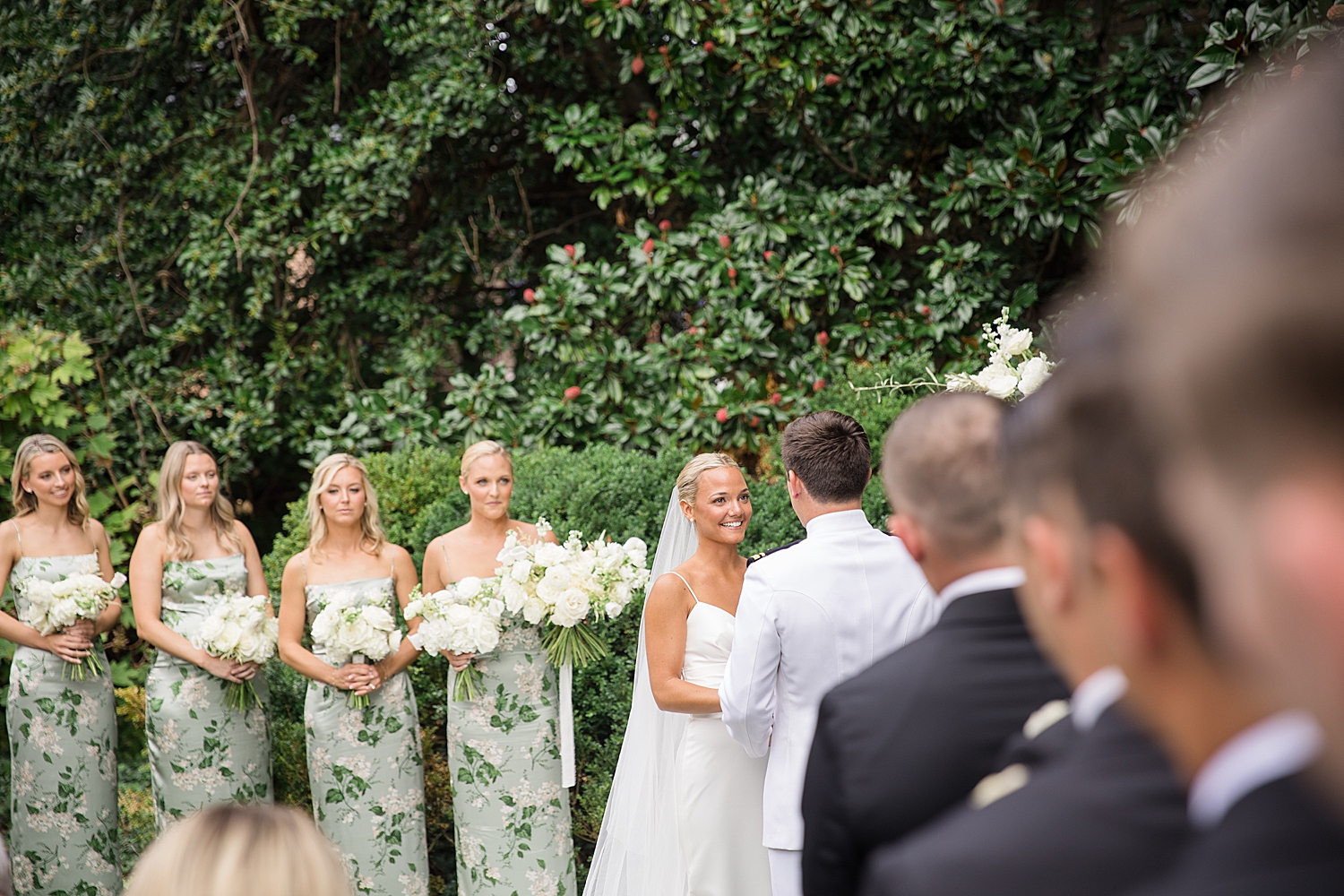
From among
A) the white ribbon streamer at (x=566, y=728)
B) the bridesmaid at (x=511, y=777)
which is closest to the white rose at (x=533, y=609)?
the bridesmaid at (x=511, y=777)

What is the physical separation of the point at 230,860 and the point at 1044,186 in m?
6.41

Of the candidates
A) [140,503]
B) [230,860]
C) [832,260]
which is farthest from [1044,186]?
[140,503]

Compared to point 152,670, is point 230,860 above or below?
below

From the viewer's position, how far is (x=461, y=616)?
4531 millimetres

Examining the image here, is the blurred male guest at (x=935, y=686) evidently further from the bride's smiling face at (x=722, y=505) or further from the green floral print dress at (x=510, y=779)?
the green floral print dress at (x=510, y=779)

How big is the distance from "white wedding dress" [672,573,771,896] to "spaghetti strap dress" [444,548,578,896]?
4.02 feet

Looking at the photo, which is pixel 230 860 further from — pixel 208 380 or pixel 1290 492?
pixel 208 380

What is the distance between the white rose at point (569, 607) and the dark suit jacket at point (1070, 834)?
11.2ft

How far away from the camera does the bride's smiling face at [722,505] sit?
3902mm

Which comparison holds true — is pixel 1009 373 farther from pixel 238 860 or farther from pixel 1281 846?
pixel 1281 846

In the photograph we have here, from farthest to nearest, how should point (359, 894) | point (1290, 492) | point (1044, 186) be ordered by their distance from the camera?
point (1044, 186)
point (359, 894)
point (1290, 492)

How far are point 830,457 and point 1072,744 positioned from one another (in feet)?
6.93

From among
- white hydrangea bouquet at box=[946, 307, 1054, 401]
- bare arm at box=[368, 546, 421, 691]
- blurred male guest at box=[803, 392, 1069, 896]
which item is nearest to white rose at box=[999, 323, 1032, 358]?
white hydrangea bouquet at box=[946, 307, 1054, 401]

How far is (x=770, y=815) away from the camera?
315 centimetres
